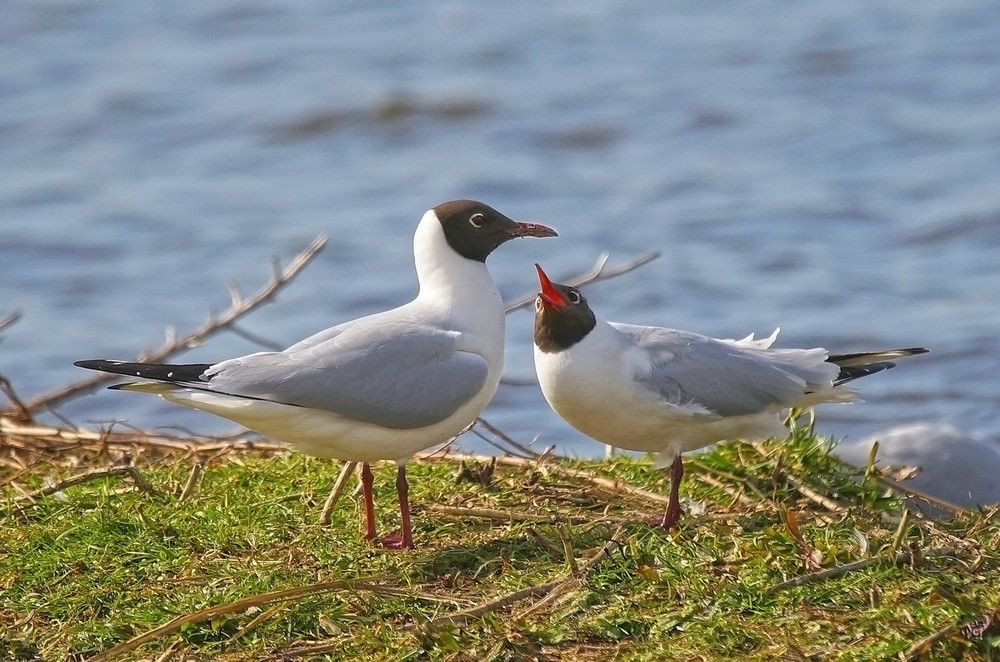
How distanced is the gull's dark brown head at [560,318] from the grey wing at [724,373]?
9.8 inches

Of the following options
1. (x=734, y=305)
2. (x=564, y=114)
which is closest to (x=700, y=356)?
(x=734, y=305)

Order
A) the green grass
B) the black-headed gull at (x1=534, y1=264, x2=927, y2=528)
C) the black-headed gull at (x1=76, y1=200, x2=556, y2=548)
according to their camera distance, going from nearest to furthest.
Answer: the green grass → the black-headed gull at (x1=76, y1=200, x2=556, y2=548) → the black-headed gull at (x1=534, y1=264, x2=927, y2=528)

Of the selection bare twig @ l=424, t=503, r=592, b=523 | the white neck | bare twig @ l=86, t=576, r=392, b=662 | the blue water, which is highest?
the white neck

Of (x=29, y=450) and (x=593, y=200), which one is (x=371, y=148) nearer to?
(x=593, y=200)

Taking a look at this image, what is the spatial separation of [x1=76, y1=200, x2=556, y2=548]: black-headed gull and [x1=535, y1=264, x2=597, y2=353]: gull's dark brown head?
0.21 meters

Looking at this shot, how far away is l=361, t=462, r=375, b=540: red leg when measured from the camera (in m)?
5.24

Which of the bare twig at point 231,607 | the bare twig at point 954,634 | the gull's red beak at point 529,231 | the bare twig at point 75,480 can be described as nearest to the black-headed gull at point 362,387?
the gull's red beak at point 529,231

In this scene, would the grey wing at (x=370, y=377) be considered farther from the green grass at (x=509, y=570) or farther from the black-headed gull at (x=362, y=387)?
the green grass at (x=509, y=570)

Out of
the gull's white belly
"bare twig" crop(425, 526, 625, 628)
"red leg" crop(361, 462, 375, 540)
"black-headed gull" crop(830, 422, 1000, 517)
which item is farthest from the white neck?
"black-headed gull" crop(830, 422, 1000, 517)

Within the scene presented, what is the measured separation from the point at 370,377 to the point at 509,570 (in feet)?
2.73

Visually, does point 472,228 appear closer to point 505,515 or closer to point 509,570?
point 505,515

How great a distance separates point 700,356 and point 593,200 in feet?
22.1

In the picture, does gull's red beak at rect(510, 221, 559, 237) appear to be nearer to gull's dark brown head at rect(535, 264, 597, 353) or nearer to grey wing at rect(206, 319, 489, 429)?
gull's dark brown head at rect(535, 264, 597, 353)

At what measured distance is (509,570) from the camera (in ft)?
15.8
